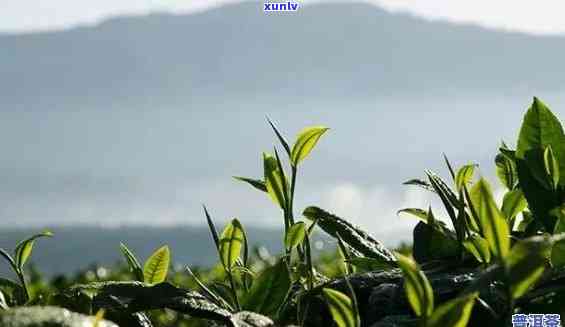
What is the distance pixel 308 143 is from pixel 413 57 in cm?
13443

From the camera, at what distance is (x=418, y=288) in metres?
0.94

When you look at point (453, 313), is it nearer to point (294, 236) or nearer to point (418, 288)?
point (418, 288)

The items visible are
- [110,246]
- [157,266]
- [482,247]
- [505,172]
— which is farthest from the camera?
[110,246]

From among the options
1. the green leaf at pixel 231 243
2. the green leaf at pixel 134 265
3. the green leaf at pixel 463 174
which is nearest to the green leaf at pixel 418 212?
the green leaf at pixel 463 174

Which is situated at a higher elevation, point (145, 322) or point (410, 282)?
point (410, 282)

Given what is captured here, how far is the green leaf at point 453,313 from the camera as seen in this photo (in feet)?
2.90

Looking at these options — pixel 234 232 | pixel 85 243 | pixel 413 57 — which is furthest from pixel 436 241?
pixel 413 57

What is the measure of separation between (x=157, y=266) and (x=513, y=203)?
548 mm

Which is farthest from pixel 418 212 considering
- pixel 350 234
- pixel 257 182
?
pixel 257 182

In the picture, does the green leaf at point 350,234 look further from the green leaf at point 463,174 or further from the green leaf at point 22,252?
the green leaf at point 22,252

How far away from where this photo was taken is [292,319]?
50.3 inches

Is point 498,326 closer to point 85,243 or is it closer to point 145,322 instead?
point 145,322

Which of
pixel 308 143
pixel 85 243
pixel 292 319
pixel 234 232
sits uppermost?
pixel 308 143

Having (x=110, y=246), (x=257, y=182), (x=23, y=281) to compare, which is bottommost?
(x=110, y=246)
